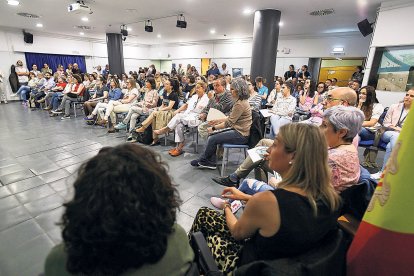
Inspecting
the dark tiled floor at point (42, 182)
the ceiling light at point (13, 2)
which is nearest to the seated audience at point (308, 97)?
the dark tiled floor at point (42, 182)

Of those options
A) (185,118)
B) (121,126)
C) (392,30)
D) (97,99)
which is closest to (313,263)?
(185,118)

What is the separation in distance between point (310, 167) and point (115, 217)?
80 cm

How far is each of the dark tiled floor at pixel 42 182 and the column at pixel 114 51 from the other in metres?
6.21

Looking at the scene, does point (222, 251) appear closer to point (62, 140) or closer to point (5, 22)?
point (62, 140)

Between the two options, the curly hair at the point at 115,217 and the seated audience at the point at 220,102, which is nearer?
the curly hair at the point at 115,217

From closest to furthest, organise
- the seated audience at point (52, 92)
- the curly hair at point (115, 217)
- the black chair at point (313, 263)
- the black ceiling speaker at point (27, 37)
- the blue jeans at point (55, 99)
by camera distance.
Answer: the curly hair at point (115, 217) → the black chair at point (313, 263) → the blue jeans at point (55, 99) → the seated audience at point (52, 92) → the black ceiling speaker at point (27, 37)

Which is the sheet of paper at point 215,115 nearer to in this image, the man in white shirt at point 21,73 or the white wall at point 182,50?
the white wall at point 182,50

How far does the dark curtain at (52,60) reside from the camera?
1071cm

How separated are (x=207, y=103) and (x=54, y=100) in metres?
5.55

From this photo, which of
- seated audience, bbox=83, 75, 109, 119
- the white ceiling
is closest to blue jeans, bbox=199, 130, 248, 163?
the white ceiling

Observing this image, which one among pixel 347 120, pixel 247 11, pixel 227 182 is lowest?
pixel 227 182

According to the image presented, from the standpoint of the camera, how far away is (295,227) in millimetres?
822

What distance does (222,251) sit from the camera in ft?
3.76

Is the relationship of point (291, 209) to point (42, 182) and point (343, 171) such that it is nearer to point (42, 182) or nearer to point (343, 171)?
point (343, 171)
